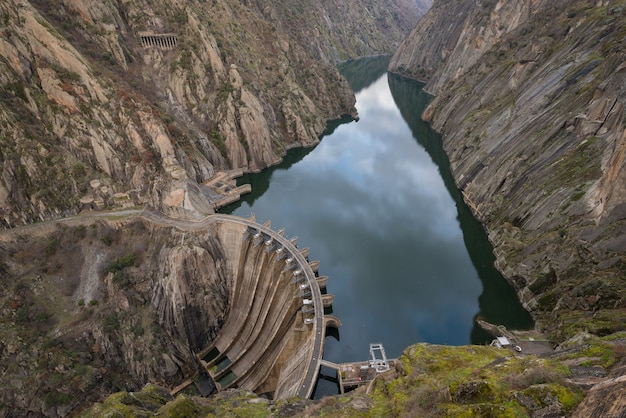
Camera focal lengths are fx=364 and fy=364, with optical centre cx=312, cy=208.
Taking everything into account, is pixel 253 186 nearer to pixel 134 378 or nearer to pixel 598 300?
pixel 134 378

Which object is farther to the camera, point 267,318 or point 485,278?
point 485,278

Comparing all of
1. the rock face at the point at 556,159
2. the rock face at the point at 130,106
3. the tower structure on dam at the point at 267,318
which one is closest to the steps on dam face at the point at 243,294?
the tower structure on dam at the point at 267,318

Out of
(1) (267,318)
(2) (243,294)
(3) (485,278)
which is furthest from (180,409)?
(3) (485,278)

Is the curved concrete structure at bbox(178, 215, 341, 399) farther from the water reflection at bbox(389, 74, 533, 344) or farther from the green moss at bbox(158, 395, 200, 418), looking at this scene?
the water reflection at bbox(389, 74, 533, 344)

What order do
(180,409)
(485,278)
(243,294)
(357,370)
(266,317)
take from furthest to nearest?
(485,278) < (243,294) < (266,317) < (357,370) < (180,409)

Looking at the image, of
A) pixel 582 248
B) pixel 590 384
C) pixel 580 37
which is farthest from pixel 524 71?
pixel 590 384

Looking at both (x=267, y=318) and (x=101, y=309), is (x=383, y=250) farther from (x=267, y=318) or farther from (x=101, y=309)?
(x=101, y=309)

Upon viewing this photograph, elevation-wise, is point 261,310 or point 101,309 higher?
point 261,310
